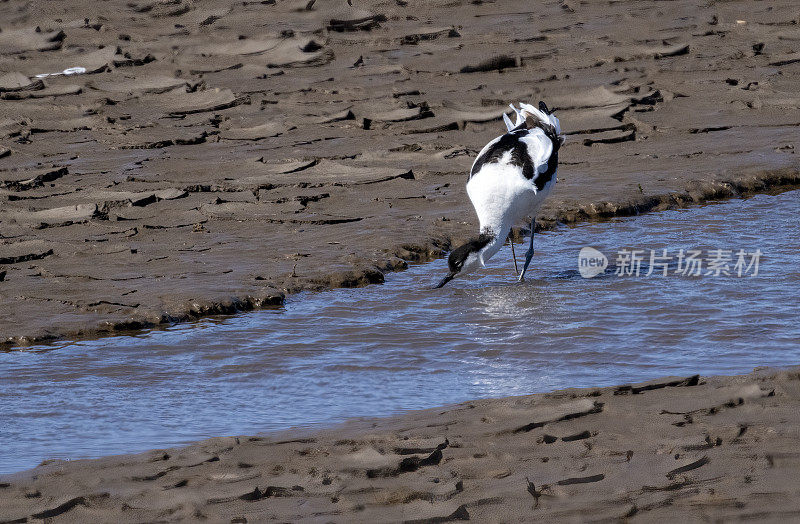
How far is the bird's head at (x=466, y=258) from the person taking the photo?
6.32m

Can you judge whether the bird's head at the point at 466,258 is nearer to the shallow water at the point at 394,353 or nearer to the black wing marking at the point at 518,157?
the shallow water at the point at 394,353

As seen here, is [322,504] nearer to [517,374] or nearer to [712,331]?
[517,374]

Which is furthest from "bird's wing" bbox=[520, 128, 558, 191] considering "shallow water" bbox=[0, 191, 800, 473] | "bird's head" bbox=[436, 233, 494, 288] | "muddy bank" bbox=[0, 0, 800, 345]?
"muddy bank" bbox=[0, 0, 800, 345]

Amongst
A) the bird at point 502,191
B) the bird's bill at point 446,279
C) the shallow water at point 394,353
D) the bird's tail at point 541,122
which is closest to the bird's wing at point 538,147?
the bird at point 502,191

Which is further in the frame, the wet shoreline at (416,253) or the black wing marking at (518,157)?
the black wing marking at (518,157)

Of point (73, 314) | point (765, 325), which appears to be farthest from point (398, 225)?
point (765, 325)

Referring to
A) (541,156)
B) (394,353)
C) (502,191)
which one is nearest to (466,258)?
(502,191)

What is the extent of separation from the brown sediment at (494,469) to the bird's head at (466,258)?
6.93ft

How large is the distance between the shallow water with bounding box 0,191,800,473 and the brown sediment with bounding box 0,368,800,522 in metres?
0.39

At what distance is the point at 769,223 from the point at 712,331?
2312 mm

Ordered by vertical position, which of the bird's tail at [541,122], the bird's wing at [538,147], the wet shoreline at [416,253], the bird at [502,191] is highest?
the bird's tail at [541,122]

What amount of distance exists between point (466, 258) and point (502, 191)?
437mm

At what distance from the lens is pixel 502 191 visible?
254 inches

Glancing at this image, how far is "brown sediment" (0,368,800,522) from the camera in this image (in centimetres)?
317
